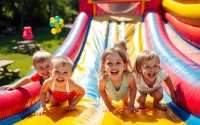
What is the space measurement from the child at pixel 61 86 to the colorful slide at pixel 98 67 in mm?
88

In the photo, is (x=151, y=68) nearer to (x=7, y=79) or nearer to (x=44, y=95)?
(x=44, y=95)

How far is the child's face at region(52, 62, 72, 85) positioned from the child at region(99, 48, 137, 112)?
32 centimetres

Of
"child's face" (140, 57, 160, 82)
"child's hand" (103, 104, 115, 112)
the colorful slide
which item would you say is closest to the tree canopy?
the colorful slide

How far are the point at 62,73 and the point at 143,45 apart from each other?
2518mm

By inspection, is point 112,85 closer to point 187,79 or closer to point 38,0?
point 187,79

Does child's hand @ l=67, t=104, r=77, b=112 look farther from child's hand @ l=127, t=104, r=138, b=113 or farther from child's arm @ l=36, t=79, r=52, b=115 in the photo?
child's hand @ l=127, t=104, r=138, b=113

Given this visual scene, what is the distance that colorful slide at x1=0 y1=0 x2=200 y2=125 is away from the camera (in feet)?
7.05

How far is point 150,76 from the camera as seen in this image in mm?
2373

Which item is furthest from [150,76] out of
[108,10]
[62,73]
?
[108,10]

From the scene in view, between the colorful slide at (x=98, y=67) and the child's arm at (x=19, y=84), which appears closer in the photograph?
the colorful slide at (x=98, y=67)

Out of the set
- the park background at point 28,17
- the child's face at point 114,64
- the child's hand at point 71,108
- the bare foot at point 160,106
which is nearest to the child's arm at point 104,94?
the child's face at point 114,64

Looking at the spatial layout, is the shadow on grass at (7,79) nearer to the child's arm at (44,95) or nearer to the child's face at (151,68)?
the child's arm at (44,95)

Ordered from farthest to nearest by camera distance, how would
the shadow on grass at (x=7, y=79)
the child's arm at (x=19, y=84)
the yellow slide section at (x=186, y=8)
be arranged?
the shadow on grass at (x=7, y=79) → the yellow slide section at (x=186, y=8) → the child's arm at (x=19, y=84)

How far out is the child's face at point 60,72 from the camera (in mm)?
2236
